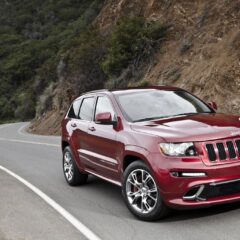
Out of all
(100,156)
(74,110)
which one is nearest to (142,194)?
(100,156)

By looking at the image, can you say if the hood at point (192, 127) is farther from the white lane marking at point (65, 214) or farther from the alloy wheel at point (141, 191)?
the white lane marking at point (65, 214)

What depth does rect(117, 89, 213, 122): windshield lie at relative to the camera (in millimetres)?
8000

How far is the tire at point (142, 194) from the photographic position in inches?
273

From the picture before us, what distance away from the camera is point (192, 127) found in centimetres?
694

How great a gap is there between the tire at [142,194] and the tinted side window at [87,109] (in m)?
2.09

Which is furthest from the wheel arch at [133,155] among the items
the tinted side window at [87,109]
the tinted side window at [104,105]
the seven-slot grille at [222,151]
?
the tinted side window at [87,109]

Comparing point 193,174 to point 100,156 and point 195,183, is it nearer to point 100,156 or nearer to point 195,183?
point 195,183

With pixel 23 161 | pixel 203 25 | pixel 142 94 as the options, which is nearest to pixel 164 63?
pixel 203 25

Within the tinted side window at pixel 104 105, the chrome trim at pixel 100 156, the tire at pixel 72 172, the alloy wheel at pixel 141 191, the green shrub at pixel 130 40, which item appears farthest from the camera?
the green shrub at pixel 130 40

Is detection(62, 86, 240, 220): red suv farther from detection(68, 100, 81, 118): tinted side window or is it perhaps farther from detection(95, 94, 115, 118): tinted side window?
detection(68, 100, 81, 118): tinted side window

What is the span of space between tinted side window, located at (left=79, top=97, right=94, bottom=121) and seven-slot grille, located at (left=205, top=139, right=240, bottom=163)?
303 centimetres

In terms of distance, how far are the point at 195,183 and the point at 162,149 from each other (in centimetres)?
58

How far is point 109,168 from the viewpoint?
26.7 ft

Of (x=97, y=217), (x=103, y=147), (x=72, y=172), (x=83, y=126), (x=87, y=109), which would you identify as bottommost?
(x=72, y=172)
